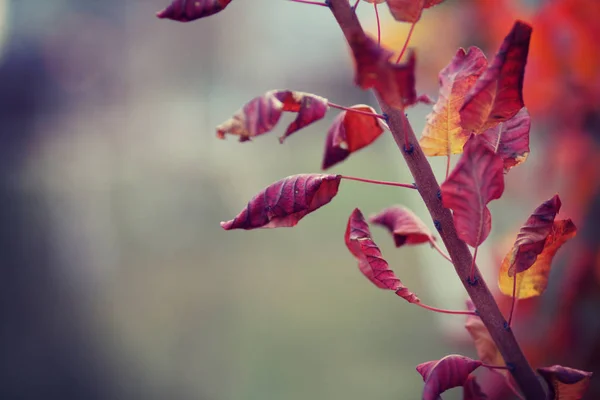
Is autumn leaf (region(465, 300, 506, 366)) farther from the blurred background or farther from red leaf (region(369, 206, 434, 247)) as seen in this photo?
the blurred background

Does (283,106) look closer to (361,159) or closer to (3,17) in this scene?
(3,17)

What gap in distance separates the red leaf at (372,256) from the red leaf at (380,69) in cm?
9

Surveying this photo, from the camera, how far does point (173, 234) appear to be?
1633 millimetres

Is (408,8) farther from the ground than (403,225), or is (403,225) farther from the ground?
(408,8)

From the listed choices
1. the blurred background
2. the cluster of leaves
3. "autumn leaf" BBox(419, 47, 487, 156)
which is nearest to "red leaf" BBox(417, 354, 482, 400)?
the cluster of leaves

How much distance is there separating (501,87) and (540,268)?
0.37 feet

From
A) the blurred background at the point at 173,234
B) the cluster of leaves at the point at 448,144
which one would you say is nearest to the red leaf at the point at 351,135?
the cluster of leaves at the point at 448,144

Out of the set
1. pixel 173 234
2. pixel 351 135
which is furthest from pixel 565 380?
pixel 173 234

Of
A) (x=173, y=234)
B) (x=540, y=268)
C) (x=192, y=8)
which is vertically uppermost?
(x=192, y=8)

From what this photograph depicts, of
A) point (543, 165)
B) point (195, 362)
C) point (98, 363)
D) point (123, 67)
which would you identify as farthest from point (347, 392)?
point (123, 67)

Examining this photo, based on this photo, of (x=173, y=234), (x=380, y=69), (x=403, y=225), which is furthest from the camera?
(x=173, y=234)

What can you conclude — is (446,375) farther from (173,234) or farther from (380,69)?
(173,234)

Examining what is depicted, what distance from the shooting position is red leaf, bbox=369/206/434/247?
0.91ft

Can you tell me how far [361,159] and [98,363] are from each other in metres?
1.08
